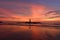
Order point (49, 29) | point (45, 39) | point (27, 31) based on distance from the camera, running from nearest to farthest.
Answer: point (45, 39) < point (27, 31) < point (49, 29)

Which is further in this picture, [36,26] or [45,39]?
Result: [36,26]

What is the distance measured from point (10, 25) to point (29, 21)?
3.73 ft

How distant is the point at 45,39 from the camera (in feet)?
17.9

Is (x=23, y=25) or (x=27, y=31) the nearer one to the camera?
(x=27, y=31)

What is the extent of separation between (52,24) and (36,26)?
2.53 ft

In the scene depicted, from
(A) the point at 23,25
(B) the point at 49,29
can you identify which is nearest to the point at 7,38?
(A) the point at 23,25

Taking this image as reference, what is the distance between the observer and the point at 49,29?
7.29 meters

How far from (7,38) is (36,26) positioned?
93.6 inches

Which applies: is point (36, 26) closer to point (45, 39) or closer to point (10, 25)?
point (10, 25)

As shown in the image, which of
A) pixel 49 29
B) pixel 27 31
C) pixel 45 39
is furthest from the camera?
pixel 49 29

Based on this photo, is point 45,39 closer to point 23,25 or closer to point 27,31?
point 27,31

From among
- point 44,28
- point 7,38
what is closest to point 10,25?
point 44,28

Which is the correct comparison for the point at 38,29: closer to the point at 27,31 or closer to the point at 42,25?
the point at 42,25

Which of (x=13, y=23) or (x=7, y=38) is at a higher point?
(x=13, y=23)
